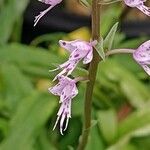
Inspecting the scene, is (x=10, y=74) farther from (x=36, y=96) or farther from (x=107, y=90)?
(x=107, y=90)

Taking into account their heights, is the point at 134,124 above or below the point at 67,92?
below

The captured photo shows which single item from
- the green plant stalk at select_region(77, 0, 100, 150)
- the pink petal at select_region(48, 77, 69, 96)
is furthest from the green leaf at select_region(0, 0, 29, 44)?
the pink petal at select_region(48, 77, 69, 96)

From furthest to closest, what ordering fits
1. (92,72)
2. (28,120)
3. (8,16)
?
(8,16) → (28,120) → (92,72)

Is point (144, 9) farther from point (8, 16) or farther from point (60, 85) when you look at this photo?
point (8, 16)

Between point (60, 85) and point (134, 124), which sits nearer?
point (60, 85)

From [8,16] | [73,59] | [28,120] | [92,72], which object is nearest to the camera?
[73,59]

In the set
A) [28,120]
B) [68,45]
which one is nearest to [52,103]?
[28,120]

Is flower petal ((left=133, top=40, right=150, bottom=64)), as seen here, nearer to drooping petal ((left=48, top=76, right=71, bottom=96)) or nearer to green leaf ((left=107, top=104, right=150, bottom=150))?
drooping petal ((left=48, top=76, right=71, bottom=96))

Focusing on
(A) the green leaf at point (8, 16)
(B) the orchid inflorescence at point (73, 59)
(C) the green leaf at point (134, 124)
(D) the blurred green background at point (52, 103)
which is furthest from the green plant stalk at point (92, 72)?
(A) the green leaf at point (8, 16)

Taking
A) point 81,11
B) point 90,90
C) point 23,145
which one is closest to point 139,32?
point 81,11
